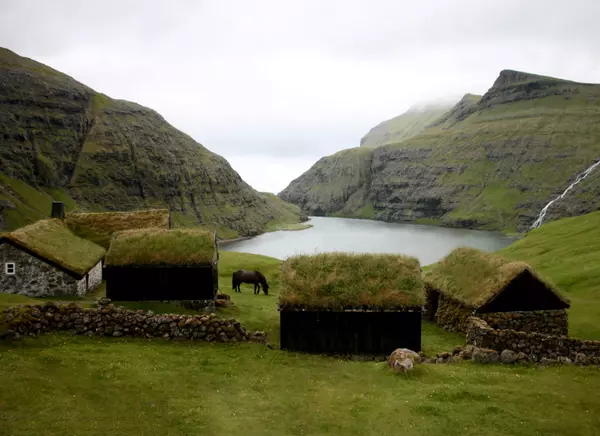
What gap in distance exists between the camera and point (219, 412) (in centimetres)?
1662

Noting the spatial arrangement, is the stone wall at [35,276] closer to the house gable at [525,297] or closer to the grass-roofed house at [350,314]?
the grass-roofed house at [350,314]

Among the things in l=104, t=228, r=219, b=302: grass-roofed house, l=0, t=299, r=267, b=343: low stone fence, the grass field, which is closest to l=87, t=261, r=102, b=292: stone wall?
l=104, t=228, r=219, b=302: grass-roofed house

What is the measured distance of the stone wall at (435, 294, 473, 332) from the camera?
32625 mm

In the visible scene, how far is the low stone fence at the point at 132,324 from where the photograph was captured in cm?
2388

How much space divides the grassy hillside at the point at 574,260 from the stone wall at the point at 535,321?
2.30 metres

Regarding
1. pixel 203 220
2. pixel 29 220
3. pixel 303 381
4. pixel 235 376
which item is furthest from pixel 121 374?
pixel 203 220

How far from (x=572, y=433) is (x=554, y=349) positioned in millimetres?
9693

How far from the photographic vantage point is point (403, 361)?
70.5ft

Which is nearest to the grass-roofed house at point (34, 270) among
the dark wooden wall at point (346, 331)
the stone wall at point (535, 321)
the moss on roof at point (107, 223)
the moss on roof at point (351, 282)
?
the moss on roof at point (107, 223)

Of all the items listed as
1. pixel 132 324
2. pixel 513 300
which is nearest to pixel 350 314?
pixel 513 300

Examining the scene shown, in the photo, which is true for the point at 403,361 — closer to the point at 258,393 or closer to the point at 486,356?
the point at 486,356

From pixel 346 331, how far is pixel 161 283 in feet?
49.2

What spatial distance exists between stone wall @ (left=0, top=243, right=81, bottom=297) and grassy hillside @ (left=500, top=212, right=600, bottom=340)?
129 ft

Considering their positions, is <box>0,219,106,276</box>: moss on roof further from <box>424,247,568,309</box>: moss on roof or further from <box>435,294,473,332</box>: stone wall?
<box>424,247,568,309</box>: moss on roof
